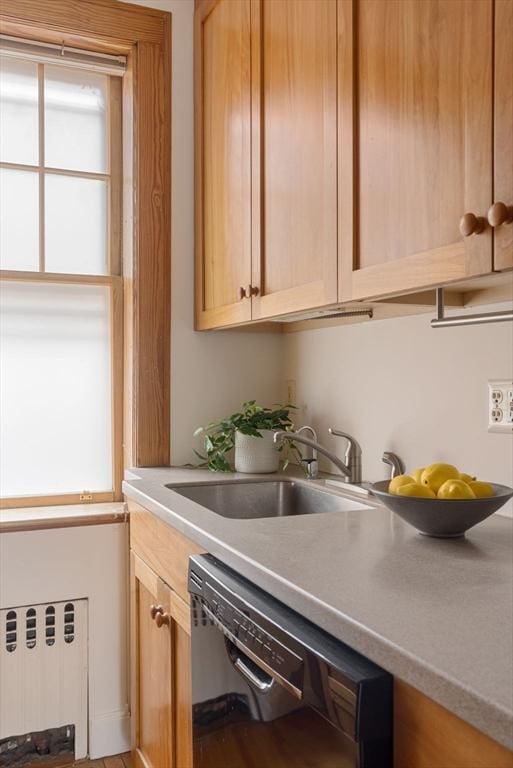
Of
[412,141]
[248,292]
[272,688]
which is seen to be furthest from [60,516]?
[412,141]

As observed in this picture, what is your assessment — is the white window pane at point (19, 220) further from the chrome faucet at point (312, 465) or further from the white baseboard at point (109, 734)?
the white baseboard at point (109, 734)

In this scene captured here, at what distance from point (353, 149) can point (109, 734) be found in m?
1.99

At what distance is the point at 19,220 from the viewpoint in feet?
7.72

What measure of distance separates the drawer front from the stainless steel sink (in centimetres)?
16

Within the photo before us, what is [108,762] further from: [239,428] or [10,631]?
[239,428]

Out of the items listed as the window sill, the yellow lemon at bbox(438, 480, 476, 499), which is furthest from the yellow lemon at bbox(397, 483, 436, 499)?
the window sill

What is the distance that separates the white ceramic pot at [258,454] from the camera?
7.30ft

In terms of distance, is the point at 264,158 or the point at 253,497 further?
the point at 253,497

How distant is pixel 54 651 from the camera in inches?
86.5

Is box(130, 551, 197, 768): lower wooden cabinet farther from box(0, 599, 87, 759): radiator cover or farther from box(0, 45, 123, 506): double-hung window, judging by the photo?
box(0, 45, 123, 506): double-hung window

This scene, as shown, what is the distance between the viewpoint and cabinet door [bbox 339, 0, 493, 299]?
1.10 m

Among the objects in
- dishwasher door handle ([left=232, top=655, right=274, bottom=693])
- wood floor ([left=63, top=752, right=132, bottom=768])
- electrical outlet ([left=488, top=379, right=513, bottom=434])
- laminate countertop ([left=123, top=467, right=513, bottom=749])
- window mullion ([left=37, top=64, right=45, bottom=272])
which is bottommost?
wood floor ([left=63, top=752, right=132, bottom=768])

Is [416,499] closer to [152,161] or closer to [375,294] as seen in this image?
[375,294]

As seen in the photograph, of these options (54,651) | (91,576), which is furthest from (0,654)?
(91,576)
